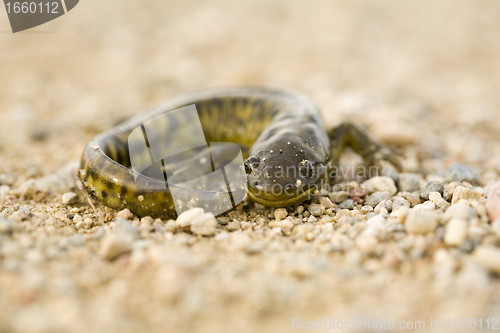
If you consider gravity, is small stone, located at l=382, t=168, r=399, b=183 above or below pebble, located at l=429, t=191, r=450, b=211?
below

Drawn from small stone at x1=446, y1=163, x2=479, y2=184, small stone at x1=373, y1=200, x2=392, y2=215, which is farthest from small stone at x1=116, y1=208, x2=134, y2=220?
small stone at x1=446, y1=163, x2=479, y2=184

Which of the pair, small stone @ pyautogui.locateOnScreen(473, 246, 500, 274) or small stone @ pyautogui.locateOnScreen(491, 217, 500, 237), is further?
small stone @ pyautogui.locateOnScreen(491, 217, 500, 237)

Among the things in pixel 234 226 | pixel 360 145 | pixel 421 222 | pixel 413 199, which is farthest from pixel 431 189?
pixel 234 226

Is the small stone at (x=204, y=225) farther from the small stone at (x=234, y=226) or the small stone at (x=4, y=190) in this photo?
the small stone at (x=4, y=190)

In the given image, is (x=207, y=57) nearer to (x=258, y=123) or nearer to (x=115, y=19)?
(x=115, y=19)

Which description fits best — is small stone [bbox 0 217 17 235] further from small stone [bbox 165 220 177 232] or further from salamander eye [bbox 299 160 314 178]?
salamander eye [bbox 299 160 314 178]

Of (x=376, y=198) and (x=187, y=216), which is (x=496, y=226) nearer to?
(x=376, y=198)

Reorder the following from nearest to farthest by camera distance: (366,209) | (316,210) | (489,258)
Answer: (489,258) → (366,209) → (316,210)
